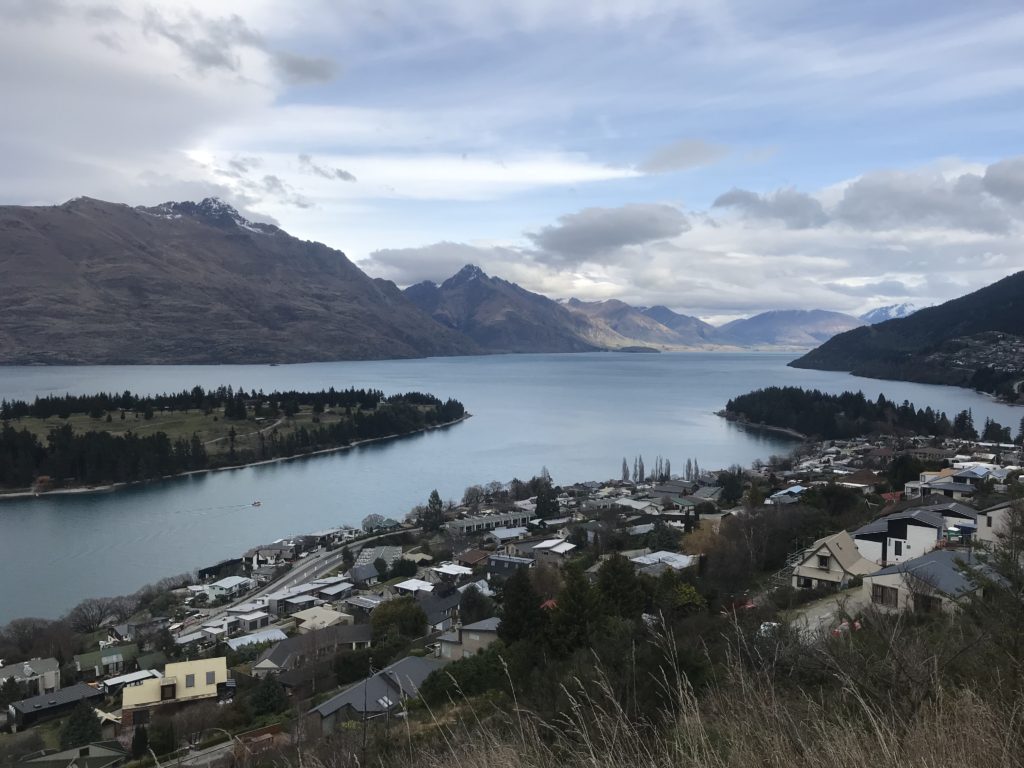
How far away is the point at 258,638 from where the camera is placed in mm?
10742

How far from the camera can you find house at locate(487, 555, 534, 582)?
12.6 metres

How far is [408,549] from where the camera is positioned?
17.1 m

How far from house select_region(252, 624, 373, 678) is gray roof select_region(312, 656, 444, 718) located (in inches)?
92.0

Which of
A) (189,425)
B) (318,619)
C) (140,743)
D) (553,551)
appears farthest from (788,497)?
(189,425)

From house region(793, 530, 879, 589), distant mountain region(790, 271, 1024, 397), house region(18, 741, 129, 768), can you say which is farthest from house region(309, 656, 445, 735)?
distant mountain region(790, 271, 1024, 397)

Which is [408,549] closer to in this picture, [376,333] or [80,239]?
[376,333]

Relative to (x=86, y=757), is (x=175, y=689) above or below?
below

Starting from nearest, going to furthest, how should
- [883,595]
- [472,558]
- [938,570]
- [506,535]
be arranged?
[938,570] < [883,595] < [472,558] < [506,535]

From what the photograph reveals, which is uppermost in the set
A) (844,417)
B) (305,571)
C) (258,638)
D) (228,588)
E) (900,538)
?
(900,538)

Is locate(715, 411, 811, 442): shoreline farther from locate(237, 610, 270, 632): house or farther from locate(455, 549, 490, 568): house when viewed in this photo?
locate(237, 610, 270, 632): house

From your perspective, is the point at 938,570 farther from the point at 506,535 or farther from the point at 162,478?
the point at 162,478

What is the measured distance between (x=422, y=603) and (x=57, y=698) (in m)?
4.93

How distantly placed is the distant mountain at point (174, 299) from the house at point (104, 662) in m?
89.5

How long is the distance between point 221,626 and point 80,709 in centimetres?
382
